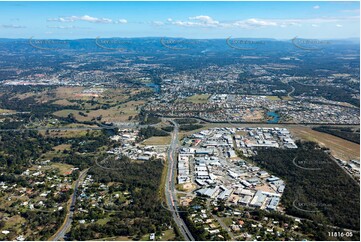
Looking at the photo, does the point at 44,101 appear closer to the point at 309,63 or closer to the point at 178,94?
the point at 178,94

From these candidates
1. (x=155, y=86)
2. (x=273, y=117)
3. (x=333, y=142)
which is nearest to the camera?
(x=333, y=142)

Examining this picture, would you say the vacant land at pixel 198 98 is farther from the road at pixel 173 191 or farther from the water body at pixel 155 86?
the road at pixel 173 191

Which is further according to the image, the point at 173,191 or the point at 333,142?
the point at 333,142

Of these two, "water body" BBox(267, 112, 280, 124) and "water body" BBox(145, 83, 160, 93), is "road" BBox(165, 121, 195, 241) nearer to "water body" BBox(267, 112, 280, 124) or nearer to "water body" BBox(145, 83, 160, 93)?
"water body" BBox(267, 112, 280, 124)

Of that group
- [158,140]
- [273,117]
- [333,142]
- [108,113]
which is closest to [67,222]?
[158,140]

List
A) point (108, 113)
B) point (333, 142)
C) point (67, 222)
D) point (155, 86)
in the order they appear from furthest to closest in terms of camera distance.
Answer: point (155, 86) → point (108, 113) → point (333, 142) → point (67, 222)

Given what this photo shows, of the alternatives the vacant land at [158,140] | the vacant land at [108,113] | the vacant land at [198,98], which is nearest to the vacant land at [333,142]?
the vacant land at [158,140]

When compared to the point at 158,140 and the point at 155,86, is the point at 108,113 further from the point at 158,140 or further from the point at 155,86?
the point at 155,86
